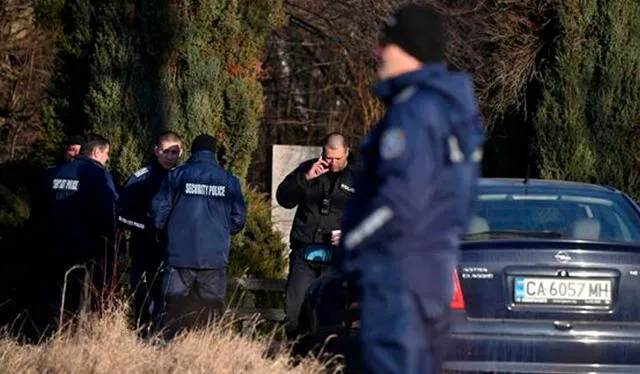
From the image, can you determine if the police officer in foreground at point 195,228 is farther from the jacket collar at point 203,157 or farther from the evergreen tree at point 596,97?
the evergreen tree at point 596,97

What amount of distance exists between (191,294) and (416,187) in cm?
617

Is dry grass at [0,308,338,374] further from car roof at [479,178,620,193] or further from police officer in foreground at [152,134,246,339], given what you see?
car roof at [479,178,620,193]

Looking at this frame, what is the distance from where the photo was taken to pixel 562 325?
8.91 meters

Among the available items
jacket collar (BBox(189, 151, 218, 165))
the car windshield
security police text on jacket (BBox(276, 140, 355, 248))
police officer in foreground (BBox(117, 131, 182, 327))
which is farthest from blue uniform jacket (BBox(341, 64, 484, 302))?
security police text on jacket (BBox(276, 140, 355, 248))

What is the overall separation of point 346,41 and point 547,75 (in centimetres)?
690

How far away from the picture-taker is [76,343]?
29.9 feet

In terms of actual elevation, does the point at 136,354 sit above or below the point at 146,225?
below

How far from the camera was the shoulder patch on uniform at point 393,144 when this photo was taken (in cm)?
521

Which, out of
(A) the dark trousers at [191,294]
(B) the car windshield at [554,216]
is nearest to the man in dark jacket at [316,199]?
(A) the dark trousers at [191,294]

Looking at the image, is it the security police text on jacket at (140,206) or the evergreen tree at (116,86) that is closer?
the security police text on jacket at (140,206)

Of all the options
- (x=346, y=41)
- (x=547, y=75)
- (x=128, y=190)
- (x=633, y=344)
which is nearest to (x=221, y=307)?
(x=128, y=190)

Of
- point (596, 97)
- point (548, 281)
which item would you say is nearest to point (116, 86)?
point (596, 97)

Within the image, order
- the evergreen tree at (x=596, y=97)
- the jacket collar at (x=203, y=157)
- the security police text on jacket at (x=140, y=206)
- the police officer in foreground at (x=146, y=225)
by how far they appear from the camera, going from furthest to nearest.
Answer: the evergreen tree at (x=596, y=97), the security police text on jacket at (x=140, y=206), the police officer in foreground at (x=146, y=225), the jacket collar at (x=203, y=157)

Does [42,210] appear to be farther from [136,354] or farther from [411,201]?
[411,201]
